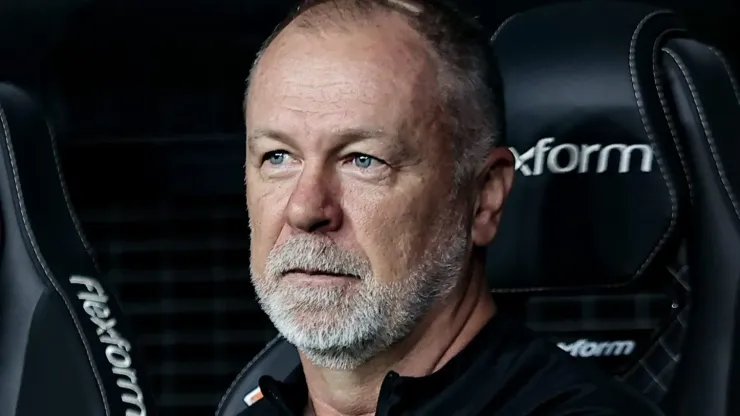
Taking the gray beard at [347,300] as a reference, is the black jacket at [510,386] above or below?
below

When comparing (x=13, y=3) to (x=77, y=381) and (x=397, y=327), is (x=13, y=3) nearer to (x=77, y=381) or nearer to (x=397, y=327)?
(x=77, y=381)

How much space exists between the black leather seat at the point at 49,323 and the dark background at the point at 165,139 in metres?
0.89

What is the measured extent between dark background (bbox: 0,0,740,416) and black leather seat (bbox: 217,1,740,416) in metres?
1.02

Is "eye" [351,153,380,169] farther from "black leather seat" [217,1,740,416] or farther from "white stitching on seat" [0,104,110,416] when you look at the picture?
"white stitching on seat" [0,104,110,416]

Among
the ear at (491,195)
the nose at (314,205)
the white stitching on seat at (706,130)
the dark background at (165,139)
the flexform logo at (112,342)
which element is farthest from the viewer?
the dark background at (165,139)

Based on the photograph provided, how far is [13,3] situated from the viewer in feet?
8.37

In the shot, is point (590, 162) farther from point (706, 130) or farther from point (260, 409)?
point (260, 409)

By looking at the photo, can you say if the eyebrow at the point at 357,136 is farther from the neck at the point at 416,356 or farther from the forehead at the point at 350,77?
the neck at the point at 416,356

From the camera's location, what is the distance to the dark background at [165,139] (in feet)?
8.41

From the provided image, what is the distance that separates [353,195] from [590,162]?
361mm

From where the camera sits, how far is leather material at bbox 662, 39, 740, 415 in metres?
1.52

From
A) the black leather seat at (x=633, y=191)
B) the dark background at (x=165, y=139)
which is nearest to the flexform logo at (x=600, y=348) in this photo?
the black leather seat at (x=633, y=191)

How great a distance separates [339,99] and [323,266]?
6.6 inches

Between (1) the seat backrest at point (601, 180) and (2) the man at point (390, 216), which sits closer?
(2) the man at point (390, 216)
